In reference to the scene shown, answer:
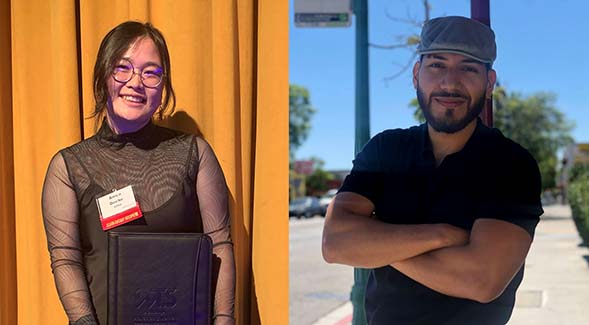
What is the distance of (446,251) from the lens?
4.62 ft

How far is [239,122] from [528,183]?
81cm

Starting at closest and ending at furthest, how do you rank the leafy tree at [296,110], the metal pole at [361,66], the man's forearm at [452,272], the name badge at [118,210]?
the man's forearm at [452,272]
the name badge at [118,210]
the metal pole at [361,66]
the leafy tree at [296,110]

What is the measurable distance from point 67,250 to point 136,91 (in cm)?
47

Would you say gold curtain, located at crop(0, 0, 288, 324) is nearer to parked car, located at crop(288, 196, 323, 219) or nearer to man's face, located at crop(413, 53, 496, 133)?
parked car, located at crop(288, 196, 323, 219)

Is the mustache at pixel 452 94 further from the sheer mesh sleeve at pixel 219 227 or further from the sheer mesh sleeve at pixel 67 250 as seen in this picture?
the sheer mesh sleeve at pixel 67 250

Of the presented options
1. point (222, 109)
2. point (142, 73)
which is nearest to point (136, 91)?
point (142, 73)

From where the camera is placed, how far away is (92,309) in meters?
1.62

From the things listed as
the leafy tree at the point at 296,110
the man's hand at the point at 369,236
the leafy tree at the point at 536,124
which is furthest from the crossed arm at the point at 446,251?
the leafy tree at the point at 296,110

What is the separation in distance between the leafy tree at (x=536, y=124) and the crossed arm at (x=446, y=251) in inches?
8.3

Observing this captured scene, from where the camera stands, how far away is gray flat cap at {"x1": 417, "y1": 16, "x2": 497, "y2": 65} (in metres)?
1.49

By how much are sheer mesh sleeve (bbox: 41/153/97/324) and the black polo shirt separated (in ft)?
2.44

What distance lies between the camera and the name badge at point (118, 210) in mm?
1607

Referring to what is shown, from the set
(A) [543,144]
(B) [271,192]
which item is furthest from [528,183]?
(B) [271,192]

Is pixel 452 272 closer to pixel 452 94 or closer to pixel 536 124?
pixel 452 94
